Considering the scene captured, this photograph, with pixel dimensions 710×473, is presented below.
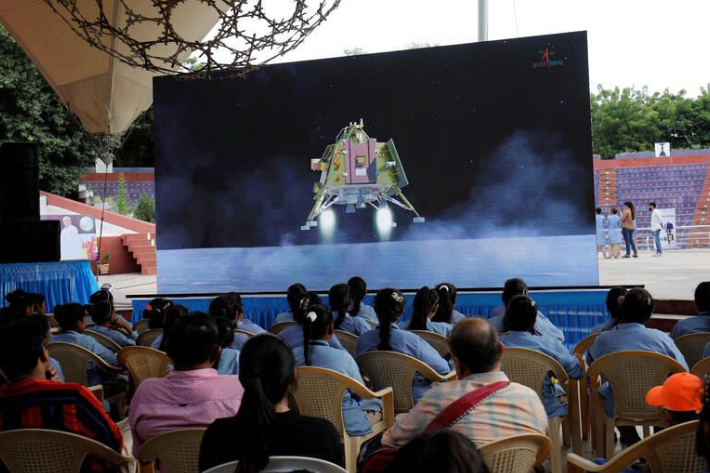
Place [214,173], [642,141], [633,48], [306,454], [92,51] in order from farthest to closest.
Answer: [633,48] < [642,141] < [214,173] < [92,51] < [306,454]

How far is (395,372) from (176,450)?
1601mm

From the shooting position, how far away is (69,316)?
4543mm

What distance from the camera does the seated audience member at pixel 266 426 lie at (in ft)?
5.95

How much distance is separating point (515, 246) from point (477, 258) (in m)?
0.46

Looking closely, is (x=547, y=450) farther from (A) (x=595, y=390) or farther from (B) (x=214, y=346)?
(A) (x=595, y=390)

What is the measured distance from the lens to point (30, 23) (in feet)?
26.3

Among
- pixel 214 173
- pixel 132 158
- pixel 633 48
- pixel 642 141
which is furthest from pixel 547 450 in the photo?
pixel 633 48

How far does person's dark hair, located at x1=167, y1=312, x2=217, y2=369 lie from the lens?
99.7 inches

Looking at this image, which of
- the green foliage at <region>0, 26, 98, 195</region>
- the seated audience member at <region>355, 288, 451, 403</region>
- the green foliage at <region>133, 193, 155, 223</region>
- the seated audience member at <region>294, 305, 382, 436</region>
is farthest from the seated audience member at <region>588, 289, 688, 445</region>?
the green foliage at <region>133, 193, 155, 223</region>

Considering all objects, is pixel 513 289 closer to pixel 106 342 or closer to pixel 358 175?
pixel 106 342

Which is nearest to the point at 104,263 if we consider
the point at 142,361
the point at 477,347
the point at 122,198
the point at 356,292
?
the point at 122,198

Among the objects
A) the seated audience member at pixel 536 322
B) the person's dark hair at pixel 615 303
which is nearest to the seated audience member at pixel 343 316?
the seated audience member at pixel 536 322

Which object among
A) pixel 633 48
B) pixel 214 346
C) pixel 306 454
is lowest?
pixel 306 454

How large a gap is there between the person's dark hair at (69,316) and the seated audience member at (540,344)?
272 cm
